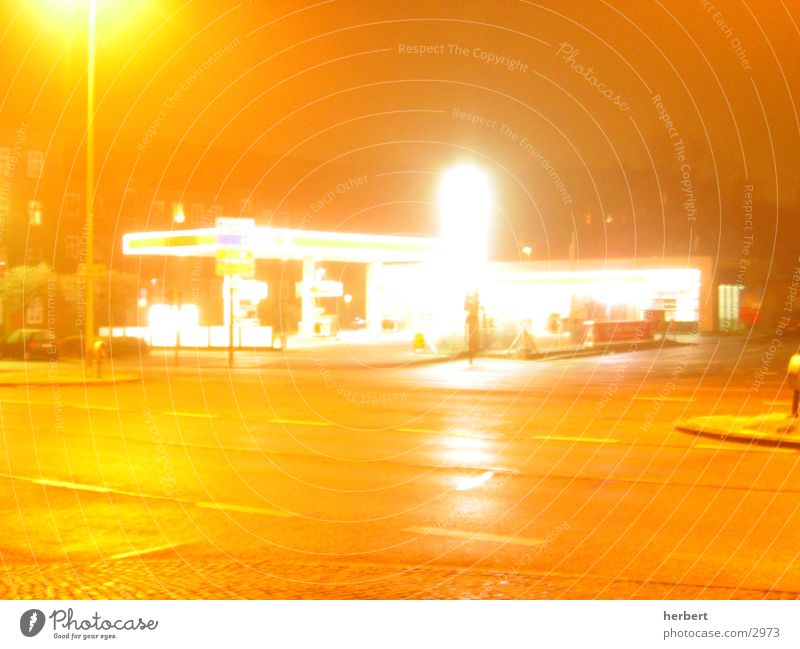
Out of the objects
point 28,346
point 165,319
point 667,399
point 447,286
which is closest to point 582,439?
point 667,399

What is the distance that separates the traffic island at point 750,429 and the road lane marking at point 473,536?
6.87 metres

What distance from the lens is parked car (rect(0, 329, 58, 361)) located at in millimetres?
44812

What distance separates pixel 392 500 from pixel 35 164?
6053 cm

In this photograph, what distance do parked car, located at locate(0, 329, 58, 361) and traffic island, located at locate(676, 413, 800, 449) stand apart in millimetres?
33885

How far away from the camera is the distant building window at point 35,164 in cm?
6444

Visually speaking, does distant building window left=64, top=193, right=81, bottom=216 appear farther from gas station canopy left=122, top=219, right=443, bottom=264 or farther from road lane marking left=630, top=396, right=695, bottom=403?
road lane marking left=630, top=396, right=695, bottom=403

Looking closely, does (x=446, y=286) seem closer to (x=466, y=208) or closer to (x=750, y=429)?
(x=466, y=208)

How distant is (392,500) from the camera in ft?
33.6

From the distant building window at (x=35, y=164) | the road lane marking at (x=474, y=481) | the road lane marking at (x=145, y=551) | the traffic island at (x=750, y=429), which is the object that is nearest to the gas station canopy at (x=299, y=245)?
the distant building window at (x=35, y=164)

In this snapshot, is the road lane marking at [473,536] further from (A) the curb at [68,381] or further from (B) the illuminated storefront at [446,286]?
(B) the illuminated storefront at [446,286]

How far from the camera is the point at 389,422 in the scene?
1775 centimetres

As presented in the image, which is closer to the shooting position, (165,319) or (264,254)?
(165,319)

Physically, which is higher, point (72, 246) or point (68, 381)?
point (72, 246)

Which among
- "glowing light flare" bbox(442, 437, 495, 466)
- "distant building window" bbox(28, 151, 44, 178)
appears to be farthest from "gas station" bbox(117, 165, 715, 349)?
"glowing light flare" bbox(442, 437, 495, 466)
